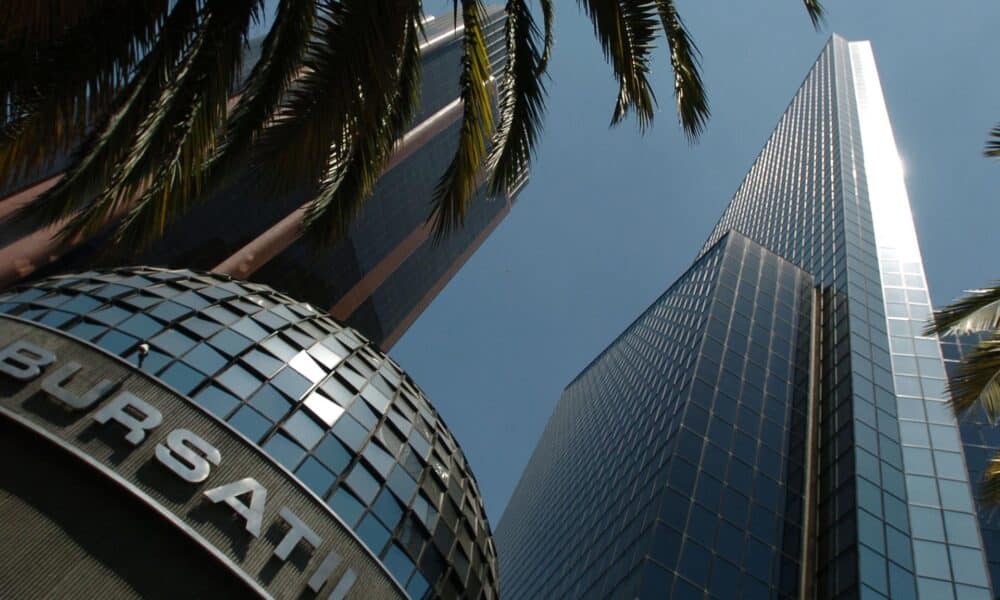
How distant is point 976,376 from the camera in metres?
11.0

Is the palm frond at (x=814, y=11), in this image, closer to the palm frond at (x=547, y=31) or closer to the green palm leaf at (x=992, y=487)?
the palm frond at (x=547, y=31)

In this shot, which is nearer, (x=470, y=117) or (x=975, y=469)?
(x=470, y=117)

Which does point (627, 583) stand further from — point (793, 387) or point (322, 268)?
point (322, 268)

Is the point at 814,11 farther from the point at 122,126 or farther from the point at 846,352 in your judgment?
the point at 846,352

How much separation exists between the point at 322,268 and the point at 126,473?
4809 cm

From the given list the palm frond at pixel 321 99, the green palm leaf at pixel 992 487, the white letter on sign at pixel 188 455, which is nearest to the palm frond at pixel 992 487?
the green palm leaf at pixel 992 487

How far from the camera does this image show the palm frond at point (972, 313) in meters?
11.4

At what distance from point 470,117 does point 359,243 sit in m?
61.2

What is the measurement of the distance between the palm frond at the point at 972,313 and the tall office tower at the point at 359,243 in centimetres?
2429

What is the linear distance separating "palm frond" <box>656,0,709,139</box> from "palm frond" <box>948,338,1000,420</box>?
5.80m

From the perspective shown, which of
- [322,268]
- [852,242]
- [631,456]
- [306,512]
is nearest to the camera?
[306,512]

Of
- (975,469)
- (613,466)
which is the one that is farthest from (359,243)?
(975,469)

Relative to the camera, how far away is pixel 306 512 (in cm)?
1592

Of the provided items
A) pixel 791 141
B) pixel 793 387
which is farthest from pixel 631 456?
pixel 791 141
